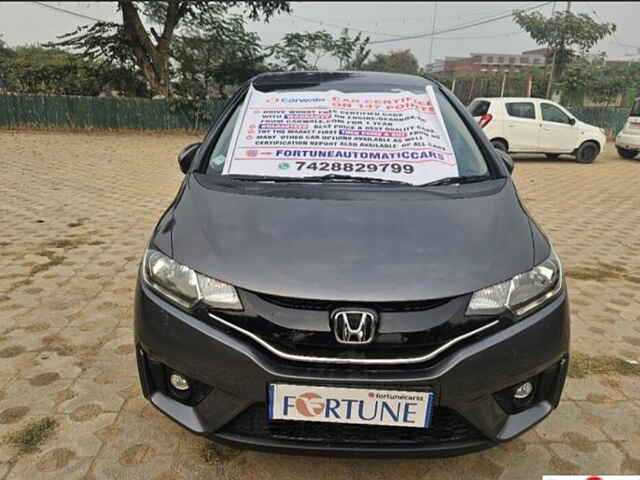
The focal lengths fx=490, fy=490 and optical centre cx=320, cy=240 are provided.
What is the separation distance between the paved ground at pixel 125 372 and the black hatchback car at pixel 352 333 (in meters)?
0.40

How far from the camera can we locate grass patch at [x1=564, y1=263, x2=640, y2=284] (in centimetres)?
392

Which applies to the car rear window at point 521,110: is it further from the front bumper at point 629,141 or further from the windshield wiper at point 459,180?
the windshield wiper at point 459,180

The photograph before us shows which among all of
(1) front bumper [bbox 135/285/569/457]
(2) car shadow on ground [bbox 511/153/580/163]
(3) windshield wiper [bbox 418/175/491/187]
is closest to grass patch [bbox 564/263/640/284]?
(3) windshield wiper [bbox 418/175/491/187]

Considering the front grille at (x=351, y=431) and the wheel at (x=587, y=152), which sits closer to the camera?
the front grille at (x=351, y=431)

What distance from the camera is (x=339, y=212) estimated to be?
1778 mm

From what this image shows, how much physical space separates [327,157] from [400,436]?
3.98ft

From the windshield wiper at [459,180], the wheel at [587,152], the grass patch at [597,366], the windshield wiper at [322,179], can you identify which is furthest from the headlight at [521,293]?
the wheel at [587,152]

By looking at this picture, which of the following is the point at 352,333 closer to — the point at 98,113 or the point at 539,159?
the point at 539,159

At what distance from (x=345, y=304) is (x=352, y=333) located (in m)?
0.09

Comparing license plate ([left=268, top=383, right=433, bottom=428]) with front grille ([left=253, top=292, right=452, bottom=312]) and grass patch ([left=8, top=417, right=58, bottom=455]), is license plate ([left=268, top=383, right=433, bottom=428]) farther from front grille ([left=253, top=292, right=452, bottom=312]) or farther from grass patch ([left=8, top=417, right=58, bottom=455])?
grass patch ([left=8, top=417, right=58, bottom=455])

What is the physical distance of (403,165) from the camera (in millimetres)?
2156

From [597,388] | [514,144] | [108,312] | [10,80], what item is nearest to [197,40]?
[10,80]

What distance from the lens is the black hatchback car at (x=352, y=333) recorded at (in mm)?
1413

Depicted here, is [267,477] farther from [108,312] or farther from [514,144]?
[514,144]
